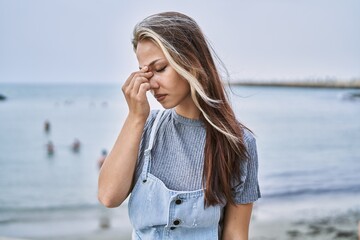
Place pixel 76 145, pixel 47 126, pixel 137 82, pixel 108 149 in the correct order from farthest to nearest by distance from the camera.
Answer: pixel 47 126 < pixel 76 145 < pixel 108 149 < pixel 137 82

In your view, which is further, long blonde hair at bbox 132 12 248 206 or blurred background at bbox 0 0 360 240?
blurred background at bbox 0 0 360 240

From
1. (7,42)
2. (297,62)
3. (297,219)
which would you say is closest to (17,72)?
(7,42)

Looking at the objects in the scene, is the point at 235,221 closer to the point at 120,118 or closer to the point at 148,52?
the point at 148,52

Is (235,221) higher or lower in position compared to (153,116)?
lower

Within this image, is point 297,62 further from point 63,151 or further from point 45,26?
point 45,26

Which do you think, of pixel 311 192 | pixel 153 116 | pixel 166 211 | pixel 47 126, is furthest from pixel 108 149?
pixel 166 211

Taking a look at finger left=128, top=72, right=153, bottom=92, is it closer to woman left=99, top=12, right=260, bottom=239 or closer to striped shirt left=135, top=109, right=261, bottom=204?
woman left=99, top=12, right=260, bottom=239

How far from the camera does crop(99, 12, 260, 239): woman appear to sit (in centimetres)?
109

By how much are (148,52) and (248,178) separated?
1.13 feet

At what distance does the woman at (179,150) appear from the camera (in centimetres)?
109

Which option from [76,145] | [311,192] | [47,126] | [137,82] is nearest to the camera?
[137,82]

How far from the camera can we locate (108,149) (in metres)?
13.1

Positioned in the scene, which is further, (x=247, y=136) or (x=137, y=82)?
(x=247, y=136)

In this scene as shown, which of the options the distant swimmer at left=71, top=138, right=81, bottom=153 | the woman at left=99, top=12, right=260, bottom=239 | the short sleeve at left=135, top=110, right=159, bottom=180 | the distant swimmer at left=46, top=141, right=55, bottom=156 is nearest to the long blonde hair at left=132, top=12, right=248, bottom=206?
the woman at left=99, top=12, right=260, bottom=239
